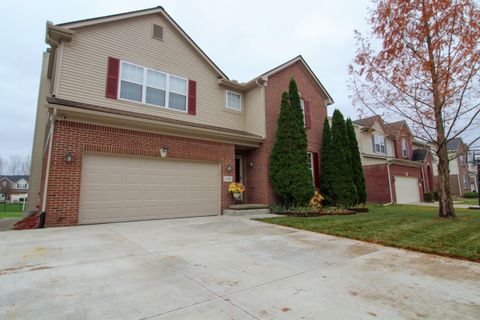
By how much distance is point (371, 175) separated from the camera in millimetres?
17953

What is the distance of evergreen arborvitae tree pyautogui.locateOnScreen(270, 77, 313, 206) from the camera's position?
10000 millimetres

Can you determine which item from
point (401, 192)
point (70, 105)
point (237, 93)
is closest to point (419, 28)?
point (237, 93)

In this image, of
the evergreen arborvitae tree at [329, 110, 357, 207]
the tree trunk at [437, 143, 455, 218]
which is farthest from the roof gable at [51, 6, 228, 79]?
the tree trunk at [437, 143, 455, 218]

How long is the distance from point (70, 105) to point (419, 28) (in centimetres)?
1143

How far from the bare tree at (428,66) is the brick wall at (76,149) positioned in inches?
309

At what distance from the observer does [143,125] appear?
8.04 meters

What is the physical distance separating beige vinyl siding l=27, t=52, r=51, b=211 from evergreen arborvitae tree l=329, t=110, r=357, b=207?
13.6 meters

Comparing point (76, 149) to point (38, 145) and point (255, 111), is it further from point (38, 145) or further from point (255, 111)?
point (255, 111)

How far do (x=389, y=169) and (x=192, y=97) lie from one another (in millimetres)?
14704

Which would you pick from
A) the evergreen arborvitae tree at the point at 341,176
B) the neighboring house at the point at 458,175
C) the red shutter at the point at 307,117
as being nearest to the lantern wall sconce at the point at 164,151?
the red shutter at the point at 307,117

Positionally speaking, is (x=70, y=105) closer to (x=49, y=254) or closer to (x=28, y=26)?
(x=49, y=254)

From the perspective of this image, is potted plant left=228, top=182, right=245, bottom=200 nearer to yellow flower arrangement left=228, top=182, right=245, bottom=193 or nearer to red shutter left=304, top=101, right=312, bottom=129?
yellow flower arrangement left=228, top=182, right=245, bottom=193

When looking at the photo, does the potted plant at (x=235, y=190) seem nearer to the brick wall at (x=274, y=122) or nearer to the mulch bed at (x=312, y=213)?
the brick wall at (x=274, y=122)

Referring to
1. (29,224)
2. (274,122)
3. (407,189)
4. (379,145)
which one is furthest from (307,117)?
(407,189)
